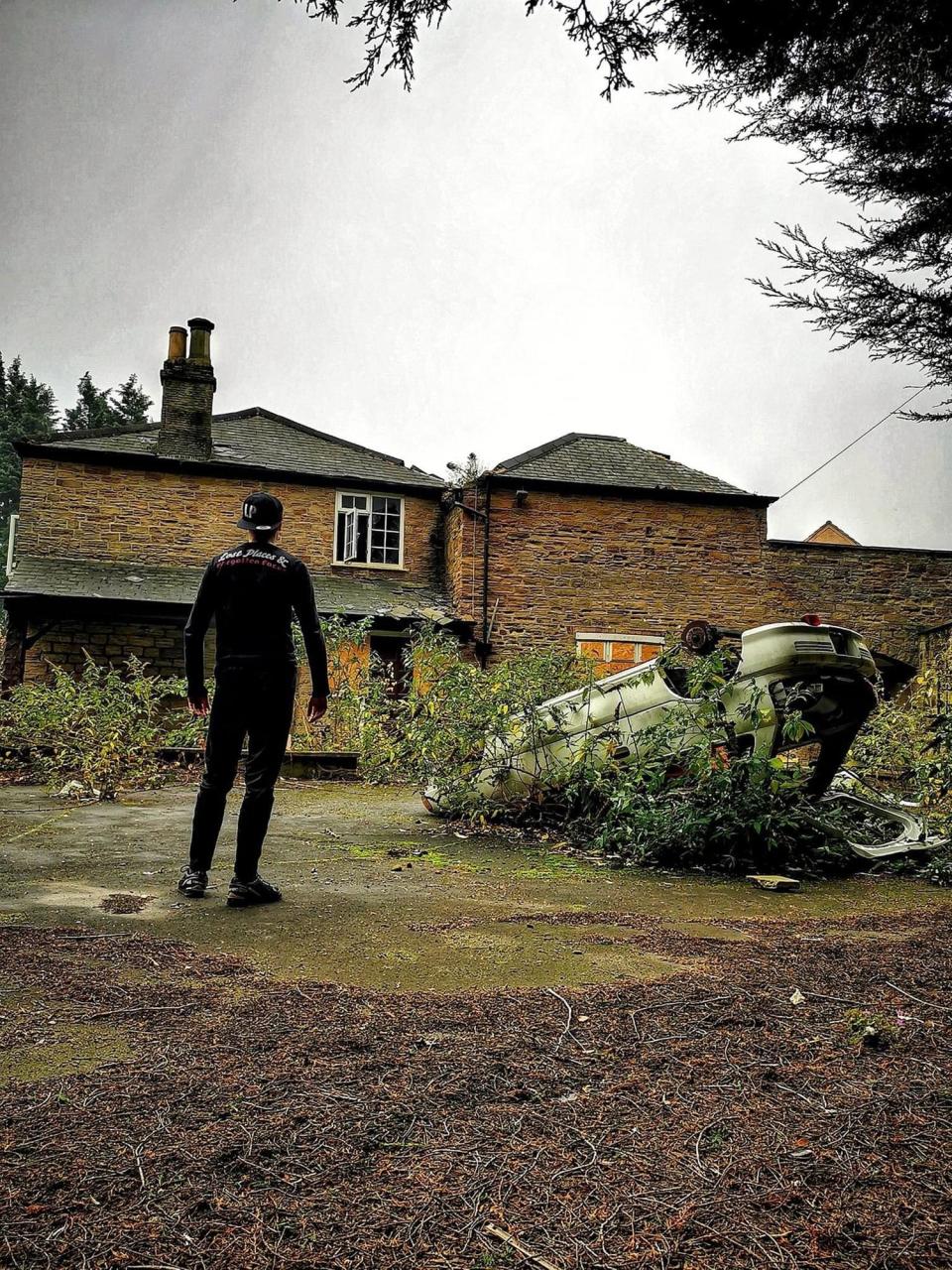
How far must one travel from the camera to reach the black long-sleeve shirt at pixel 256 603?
4.07 m

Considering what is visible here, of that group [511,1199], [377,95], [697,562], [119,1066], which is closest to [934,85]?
[377,95]

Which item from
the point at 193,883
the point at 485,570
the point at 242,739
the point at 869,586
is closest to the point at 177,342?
the point at 485,570

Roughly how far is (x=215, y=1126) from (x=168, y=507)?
723 inches

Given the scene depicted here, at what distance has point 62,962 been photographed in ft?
Answer: 9.16

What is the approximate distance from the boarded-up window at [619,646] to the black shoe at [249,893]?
15345 mm

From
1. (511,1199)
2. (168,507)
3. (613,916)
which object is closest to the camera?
(511,1199)

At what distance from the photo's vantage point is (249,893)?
3857 millimetres

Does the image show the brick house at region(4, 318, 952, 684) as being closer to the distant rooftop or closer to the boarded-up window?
the boarded-up window

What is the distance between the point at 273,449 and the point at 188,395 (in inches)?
86.9

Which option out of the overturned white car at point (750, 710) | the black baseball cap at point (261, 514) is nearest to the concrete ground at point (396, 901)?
the overturned white car at point (750, 710)

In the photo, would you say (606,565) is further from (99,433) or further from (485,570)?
(99,433)

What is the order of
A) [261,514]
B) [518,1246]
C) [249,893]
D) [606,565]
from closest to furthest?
1. [518,1246]
2. [249,893]
3. [261,514]
4. [606,565]

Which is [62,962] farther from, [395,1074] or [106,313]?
Answer: [106,313]

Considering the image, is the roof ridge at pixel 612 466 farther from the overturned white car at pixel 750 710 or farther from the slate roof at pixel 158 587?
the overturned white car at pixel 750 710
